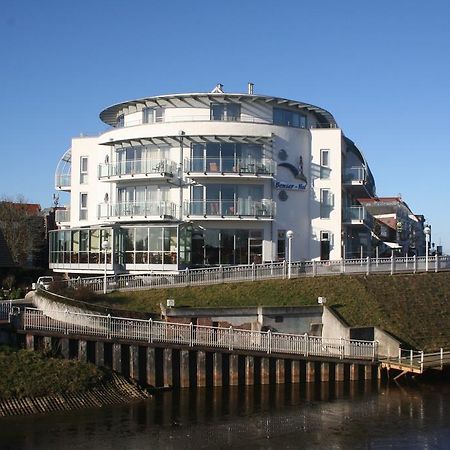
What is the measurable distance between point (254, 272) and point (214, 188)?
8.49 meters

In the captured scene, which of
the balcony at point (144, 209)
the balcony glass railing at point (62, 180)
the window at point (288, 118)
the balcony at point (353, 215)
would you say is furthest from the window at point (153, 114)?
the balcony at point (353, 215)

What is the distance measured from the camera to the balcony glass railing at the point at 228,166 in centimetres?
4225

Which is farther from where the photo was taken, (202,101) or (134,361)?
(202,101)

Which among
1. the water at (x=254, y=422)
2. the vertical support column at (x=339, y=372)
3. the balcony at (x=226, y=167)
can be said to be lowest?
the water at (x=254, y=422)

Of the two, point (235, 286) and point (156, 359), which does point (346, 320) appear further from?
point (156, 359)

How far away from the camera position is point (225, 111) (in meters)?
45.1

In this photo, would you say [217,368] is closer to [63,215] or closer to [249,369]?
[249,369]

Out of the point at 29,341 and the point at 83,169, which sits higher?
the point at 83,169

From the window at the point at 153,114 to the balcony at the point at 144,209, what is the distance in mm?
6727

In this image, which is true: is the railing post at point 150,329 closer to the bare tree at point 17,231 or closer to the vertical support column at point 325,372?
the vertical support column at point 325,372

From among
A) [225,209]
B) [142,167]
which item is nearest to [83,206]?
[142,167]

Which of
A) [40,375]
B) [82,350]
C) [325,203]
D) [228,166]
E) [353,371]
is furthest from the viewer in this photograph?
[325,203]

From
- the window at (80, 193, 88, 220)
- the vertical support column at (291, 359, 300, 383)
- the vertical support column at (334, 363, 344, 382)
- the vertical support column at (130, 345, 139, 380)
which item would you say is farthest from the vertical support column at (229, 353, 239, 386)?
the window at (80, 193, 88, 220)

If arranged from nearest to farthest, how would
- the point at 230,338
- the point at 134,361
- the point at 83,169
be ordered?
the point at 134,361, the point at 230,338, the point at 83,169
